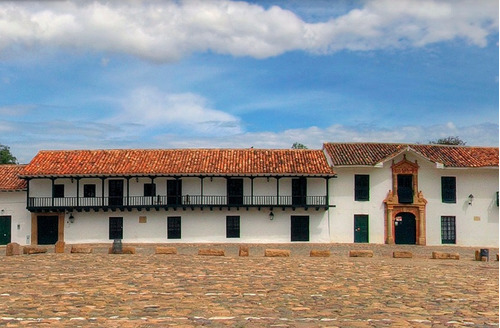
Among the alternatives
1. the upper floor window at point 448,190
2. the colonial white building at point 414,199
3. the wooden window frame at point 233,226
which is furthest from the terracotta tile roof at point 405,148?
the wooden window frame at point 233,226

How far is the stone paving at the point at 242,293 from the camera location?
9.46m

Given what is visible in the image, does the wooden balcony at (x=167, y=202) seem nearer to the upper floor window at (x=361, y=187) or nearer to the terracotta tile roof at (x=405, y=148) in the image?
the upper floor window at (x=361, y=187)

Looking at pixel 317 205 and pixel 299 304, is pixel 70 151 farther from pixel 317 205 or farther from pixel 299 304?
pixel 299 304

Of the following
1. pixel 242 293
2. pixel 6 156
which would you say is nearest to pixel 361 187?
pixel 242 293

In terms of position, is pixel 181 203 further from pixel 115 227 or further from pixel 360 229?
pixel 360 229

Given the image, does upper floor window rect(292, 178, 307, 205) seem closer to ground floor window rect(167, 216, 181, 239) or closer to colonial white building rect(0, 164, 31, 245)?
ground floor window rect(167, 216, 181, 239)

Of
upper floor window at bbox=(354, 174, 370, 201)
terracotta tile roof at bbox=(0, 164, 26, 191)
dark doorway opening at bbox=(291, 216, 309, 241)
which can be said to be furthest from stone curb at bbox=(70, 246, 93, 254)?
upper floor window at bbox=(354, 174, 370, 201)

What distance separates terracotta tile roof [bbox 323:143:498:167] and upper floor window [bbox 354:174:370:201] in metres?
1.10

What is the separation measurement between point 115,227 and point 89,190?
8.77 ft

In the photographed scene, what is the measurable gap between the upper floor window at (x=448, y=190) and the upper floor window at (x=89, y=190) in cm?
2099

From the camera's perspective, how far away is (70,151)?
3406 cm

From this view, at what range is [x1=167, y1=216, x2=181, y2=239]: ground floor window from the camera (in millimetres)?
31938

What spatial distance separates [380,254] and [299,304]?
50.8 ft

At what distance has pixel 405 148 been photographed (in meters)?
31.8
